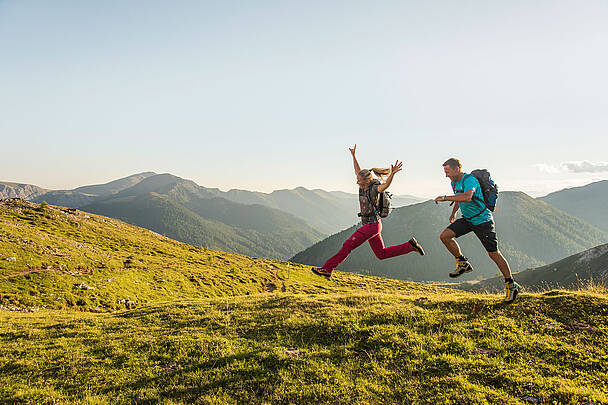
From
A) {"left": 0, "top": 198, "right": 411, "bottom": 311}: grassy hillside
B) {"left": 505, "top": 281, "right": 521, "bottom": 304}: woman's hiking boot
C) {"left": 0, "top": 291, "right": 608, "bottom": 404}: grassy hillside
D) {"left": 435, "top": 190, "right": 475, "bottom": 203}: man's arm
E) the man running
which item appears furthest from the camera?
{"left": 0, "top": 198, "right": 411, "bottom": 311}: grassy hillside

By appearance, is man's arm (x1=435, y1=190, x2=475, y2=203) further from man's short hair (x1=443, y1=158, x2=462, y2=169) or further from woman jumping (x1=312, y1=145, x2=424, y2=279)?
woman jumping (x1=312, y1=145, x2=424, y2=279)

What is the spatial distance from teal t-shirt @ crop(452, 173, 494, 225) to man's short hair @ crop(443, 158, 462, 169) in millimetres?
472

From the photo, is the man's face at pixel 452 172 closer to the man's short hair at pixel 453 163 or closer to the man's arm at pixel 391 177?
the man's short hair at pixel 453 163

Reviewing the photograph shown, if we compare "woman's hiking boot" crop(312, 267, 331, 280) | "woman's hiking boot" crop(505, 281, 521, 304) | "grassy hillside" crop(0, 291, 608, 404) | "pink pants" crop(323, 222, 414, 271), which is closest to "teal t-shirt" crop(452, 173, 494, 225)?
"pink pants" crop(323, 222, 414, 271)

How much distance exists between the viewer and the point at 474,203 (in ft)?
29.8

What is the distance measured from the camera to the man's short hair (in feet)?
31.4

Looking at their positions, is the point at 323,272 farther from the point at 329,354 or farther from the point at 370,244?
the point at 329,354

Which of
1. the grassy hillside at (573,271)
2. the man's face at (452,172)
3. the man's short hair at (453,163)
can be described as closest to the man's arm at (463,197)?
the man's face at (452,172)

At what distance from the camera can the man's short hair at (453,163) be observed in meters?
9.57

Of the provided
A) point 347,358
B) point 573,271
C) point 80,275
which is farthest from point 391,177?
point 573,271

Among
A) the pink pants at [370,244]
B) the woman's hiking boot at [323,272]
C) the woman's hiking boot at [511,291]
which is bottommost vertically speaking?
the woman's hiking boot at [511,291]

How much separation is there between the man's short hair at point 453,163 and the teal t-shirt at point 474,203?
472mm

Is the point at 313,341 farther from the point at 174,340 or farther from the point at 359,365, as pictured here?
the point at 174,340

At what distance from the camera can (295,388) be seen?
668 centimetres
